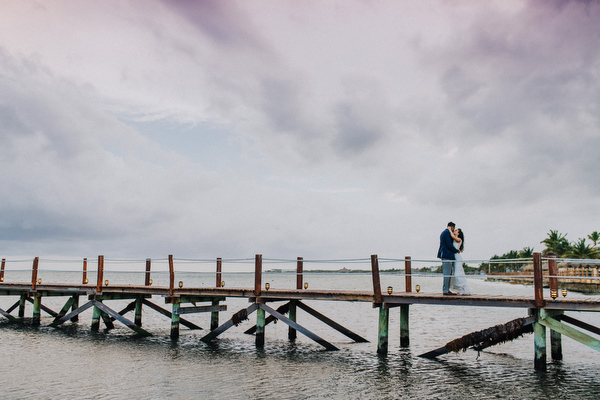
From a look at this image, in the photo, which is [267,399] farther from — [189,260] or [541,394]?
[189,260]

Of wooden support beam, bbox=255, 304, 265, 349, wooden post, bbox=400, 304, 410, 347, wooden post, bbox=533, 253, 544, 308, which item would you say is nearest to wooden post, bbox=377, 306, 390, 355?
wooden post, bbox=400, 304, 410, 347

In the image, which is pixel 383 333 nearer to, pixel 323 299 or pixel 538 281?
pixel 323 299

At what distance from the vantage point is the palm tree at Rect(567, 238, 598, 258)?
67.1 meters

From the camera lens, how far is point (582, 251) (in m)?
68.9

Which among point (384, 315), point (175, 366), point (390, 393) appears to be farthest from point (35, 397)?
point (384, 315)

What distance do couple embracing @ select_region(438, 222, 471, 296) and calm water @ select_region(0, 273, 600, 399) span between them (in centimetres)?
224

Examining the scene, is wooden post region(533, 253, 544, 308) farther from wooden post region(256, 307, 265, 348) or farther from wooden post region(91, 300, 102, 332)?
wooden post region(91, 300, 102, 332)

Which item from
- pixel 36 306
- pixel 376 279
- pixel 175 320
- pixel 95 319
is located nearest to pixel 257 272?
pixel 376 279

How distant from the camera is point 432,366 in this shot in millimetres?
13586

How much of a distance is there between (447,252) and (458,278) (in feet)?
2.49

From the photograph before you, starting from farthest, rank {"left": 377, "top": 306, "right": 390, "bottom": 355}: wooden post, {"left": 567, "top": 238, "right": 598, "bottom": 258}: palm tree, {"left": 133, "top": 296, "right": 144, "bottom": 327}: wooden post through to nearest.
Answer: {"left": 567, "top": 238, "right": 598, "bottom": 258}: palm tree, {"left": 133, "top": 296, "right": 144, "bottom": 327}: wooden post, {"left": 377, "top": 306, "right": 390, "bottom": 355}: wooden post

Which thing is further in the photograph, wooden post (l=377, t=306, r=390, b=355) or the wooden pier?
wooden post (l=377, t=306, r=390, b=355)

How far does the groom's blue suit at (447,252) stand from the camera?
13.1 meters

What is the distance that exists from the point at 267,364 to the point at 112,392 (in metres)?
4.42
